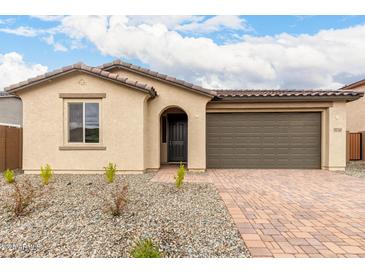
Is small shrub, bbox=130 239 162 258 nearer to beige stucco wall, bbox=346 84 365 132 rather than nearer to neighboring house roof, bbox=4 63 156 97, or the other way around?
neighboring house roof, bbox=4 63 156 97

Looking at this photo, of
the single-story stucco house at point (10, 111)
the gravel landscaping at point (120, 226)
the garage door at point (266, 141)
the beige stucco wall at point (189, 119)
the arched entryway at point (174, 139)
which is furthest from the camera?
the single-story stucco house at point (10, 111)

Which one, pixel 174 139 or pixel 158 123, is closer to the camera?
pixel 158 123

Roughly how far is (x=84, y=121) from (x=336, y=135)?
454 inches

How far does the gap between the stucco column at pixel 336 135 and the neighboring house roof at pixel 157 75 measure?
19.3 feet

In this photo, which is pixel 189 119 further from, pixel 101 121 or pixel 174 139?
pixel 101 121

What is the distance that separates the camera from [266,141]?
1195cm

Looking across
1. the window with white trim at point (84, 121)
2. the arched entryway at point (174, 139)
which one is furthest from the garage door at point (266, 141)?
the window with white trim at point (84, 121)

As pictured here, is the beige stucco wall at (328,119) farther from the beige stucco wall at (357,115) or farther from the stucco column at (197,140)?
the beige stucco wall at (357,115)

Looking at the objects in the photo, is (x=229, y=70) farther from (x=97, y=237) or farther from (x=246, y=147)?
(x=97, y=237)

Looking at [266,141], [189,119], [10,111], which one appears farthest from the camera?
[10,111]

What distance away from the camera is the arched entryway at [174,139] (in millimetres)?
13695

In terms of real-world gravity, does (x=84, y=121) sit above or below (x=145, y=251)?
above

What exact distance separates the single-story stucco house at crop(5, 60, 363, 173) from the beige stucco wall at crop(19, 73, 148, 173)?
0.04m

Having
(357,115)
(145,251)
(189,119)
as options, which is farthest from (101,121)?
(357,115)
